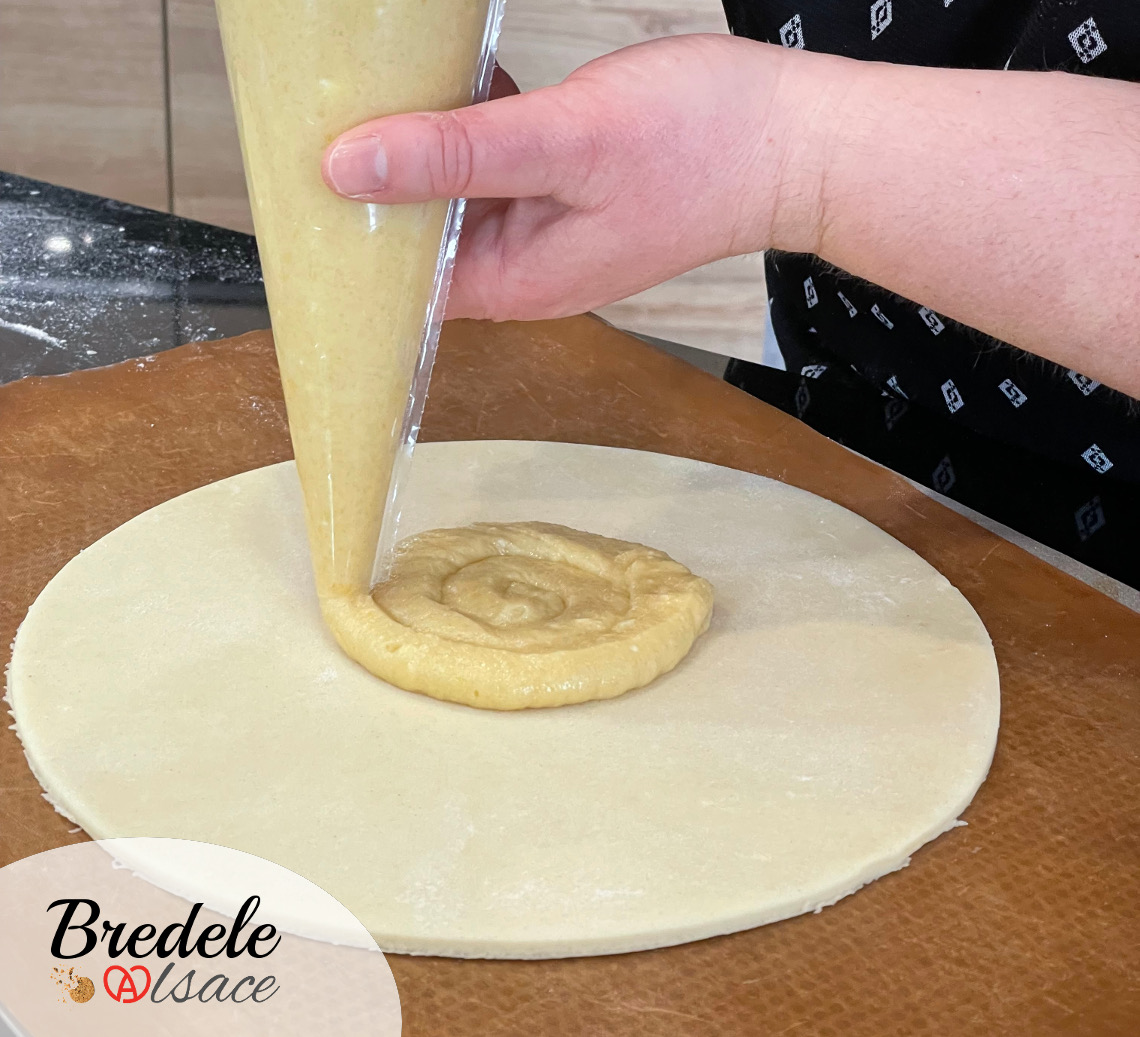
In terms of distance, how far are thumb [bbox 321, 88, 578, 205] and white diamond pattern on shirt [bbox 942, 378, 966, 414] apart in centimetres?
91

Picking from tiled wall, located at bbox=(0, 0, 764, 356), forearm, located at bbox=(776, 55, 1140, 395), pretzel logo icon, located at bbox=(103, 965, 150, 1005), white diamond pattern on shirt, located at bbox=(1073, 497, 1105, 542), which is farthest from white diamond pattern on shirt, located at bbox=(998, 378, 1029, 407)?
tiled wall, located at bbox=(0, 0, 764, 356)

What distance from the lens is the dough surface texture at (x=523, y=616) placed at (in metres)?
1.07

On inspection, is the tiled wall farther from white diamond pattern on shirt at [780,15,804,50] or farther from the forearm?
the forearm

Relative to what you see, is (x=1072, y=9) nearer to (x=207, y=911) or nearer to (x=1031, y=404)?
(x=1031, y=404)

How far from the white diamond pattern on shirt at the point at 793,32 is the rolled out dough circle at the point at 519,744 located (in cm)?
75

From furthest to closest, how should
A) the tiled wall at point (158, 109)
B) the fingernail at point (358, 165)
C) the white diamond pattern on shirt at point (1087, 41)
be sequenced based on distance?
the tiled wall at point (158, 109), the white diamond pattern on shirt at point (1087, 41), the fingernail at point (358, 165)

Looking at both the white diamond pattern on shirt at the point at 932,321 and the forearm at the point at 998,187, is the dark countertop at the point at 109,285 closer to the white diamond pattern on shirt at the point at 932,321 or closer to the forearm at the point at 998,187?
the white diamond pattern on shirt at the point at 932,321

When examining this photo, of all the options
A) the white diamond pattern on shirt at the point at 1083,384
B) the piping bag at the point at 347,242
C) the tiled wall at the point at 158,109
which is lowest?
the tiled wall at the point at 158,109

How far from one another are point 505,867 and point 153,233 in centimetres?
153

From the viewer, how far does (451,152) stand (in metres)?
0.91

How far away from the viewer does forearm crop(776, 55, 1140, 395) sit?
1.06m

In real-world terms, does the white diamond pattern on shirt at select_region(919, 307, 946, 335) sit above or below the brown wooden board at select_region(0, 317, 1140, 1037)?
above

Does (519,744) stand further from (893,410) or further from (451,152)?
(893,410)

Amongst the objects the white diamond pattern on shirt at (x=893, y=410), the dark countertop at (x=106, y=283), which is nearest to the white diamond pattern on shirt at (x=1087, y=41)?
the white diamond pattern on shirt at (x=893, y=410)
